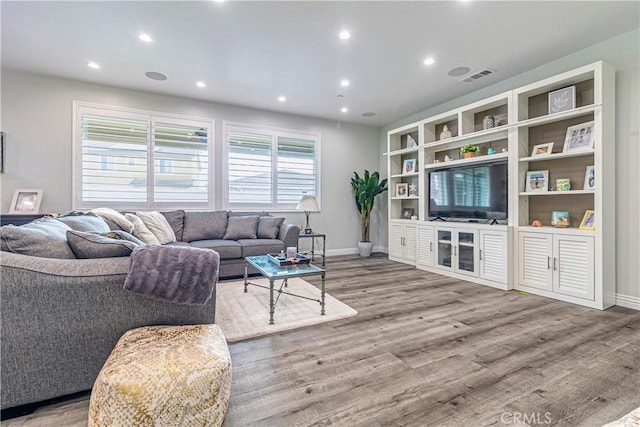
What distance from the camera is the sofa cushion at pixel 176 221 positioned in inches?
168

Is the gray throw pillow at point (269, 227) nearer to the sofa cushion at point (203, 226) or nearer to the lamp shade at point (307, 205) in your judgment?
the lamp shade at point (307, 205)

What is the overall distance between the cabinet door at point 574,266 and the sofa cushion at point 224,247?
3835mm

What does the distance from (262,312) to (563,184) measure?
3.60 meters

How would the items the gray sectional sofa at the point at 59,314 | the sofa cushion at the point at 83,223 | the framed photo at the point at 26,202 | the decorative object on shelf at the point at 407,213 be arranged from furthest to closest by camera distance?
the decorative object on shelf at the point at 407,213 → the framed photo at the point at 26,202 → the sofa cushion at the point at 83,223 → the gray sectional sofa at the point at 59,314

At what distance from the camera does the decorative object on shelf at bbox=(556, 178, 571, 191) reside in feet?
10.6

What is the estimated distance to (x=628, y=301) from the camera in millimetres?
2941

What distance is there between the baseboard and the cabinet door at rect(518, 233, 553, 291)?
1.90 feet

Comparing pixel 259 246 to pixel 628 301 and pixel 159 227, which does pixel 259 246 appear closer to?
pixel 159 227

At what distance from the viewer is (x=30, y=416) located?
1.39 metres

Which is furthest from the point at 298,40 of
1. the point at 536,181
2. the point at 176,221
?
the point at 536,181

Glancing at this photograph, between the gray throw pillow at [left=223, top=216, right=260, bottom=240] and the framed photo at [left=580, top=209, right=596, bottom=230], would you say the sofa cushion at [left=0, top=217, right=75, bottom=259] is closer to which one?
the gray throw pillow at [left=223, top=216, right=260, bottom=240]

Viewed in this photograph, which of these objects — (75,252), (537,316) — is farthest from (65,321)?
(537,316)

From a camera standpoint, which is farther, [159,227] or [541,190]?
[159,227]
